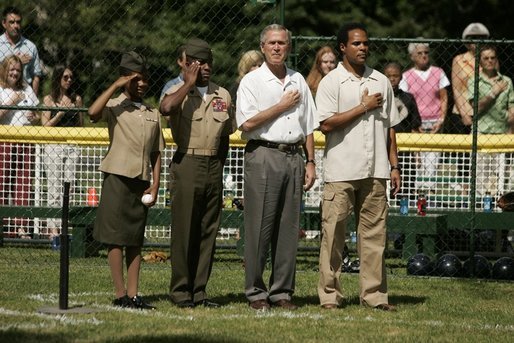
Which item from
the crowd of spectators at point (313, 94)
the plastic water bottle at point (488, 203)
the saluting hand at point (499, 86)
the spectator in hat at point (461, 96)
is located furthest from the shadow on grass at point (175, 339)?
the saluting hand at point (499, 86)

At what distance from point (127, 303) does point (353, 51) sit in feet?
9.03

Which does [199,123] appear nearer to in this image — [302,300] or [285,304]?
[285,304]

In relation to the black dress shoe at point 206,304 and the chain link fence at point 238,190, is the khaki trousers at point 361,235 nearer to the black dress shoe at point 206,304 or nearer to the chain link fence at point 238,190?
the black dress shoe at point 206,304

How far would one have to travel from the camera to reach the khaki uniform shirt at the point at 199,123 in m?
11.4

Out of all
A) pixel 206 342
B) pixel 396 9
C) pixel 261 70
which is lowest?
pixel 206 342

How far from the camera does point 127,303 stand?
11258 mm

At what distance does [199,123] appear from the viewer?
449 inches

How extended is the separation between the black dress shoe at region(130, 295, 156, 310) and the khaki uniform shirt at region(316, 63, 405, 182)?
1.81 metres

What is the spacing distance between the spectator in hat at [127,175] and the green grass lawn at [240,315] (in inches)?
14.3

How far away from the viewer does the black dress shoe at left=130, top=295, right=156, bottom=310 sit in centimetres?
1122

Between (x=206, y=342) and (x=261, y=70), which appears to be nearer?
(x=206, y=342)

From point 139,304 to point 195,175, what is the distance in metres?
1.11

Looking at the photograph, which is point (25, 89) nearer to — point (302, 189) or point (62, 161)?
point (62, 161)

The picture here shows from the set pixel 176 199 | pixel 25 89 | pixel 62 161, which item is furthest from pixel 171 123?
pixel 25 89
